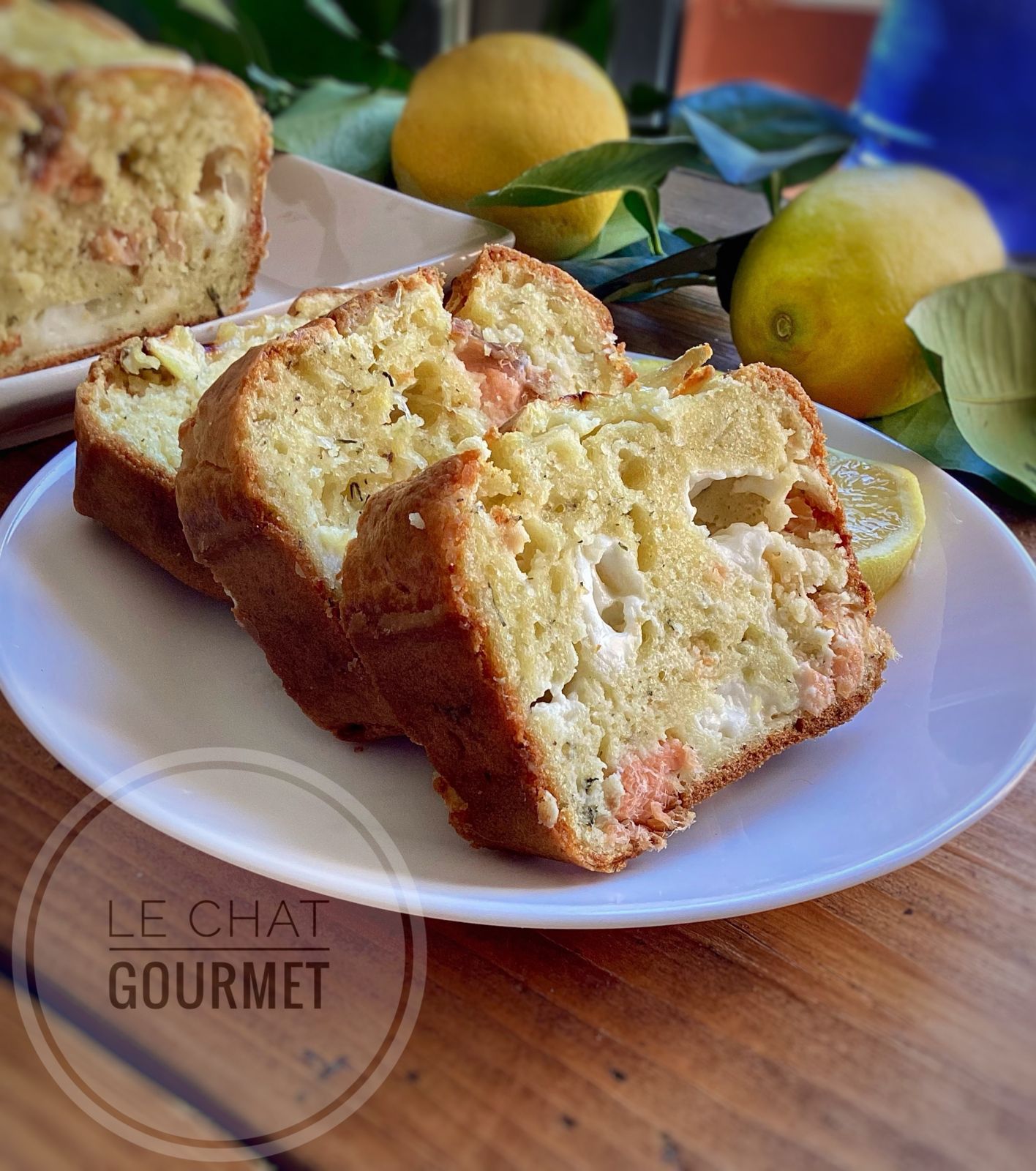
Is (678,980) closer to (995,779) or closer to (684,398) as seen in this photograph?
(995,779)

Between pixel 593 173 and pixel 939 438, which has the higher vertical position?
pixel 593 173

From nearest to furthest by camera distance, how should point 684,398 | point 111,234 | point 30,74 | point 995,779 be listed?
point 30,74, point 111,234, point 995,779, point 684,398

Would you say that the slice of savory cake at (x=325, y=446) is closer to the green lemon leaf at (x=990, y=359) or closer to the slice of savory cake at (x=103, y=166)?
the slice of savory cake at (x=103, y=166)

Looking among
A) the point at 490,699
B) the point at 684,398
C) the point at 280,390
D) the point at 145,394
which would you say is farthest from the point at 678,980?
the point at 145,394

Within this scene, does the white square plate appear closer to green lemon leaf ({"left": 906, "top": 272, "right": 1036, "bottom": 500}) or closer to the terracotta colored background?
the terracotta colored background

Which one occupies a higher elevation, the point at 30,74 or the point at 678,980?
the point at 30,74

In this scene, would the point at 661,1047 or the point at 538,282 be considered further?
the point at 538,282

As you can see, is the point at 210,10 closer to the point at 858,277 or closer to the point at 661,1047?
the point at 661,1047

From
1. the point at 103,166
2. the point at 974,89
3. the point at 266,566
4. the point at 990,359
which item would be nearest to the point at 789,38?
the point at 974,89
